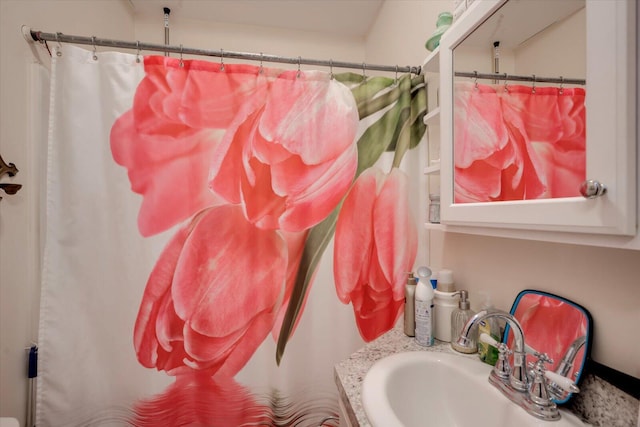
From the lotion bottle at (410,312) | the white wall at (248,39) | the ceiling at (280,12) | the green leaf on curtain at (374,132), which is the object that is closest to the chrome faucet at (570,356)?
the lotion bottle at (410,312)

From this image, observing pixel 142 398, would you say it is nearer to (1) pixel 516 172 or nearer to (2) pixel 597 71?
(1) pixel 516 172

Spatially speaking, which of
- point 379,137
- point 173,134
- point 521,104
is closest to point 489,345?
point 521,104

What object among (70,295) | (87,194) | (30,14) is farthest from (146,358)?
(30,14)

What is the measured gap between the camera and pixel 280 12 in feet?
5.75

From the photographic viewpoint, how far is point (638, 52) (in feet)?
1.29

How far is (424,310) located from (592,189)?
58 cm

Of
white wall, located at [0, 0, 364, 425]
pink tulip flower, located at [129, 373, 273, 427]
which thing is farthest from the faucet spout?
white wall, located at [0, 0, 364, 425]

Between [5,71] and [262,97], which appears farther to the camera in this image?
[262,97]

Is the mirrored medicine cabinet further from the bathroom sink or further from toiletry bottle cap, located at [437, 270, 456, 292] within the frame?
the bathroom sink

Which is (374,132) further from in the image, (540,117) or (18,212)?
(18,212)

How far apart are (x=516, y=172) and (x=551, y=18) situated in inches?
12.2

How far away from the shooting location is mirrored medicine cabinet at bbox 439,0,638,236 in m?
0.41

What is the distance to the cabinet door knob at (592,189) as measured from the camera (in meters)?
0.42

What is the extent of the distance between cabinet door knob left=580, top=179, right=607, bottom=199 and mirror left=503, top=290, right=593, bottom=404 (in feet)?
0.97
